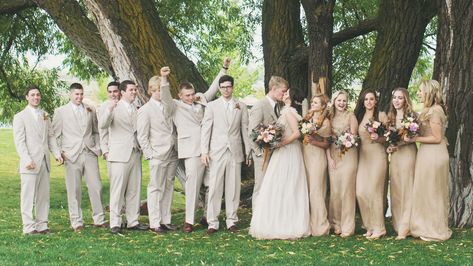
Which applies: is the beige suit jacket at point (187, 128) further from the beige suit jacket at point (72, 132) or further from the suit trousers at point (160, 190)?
the beige suit jacket at point (72, 132)

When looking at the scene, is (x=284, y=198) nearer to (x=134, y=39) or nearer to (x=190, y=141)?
(x=190, y=141)

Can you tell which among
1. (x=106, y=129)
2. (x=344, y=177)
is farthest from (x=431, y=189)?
(x=106, y=129)

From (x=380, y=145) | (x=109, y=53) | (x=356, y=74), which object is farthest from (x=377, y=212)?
(x=356, y=74)

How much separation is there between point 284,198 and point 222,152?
117 centimetres

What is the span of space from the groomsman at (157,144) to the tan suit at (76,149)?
76cm

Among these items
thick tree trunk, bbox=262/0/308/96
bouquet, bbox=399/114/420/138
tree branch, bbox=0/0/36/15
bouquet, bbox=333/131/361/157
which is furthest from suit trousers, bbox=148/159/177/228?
tree branch, bbox=0/0/36/15

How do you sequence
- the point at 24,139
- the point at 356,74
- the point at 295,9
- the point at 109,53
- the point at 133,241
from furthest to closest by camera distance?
the point at 356,74 → the point at 295,9 → the point at 109,53 → the point at 24,139 → the point at 133,241

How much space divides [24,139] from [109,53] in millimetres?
3086

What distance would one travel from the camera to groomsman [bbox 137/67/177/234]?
417 inches

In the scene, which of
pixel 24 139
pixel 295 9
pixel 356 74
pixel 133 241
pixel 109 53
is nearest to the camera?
pixel 133 241

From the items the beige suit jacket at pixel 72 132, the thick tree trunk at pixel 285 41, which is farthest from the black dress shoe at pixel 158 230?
the thick tree trunk at pixel 285 41

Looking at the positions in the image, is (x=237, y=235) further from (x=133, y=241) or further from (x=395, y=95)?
(x=395, y=95)

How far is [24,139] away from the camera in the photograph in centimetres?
1014

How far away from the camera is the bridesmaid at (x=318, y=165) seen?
999 centimetres
